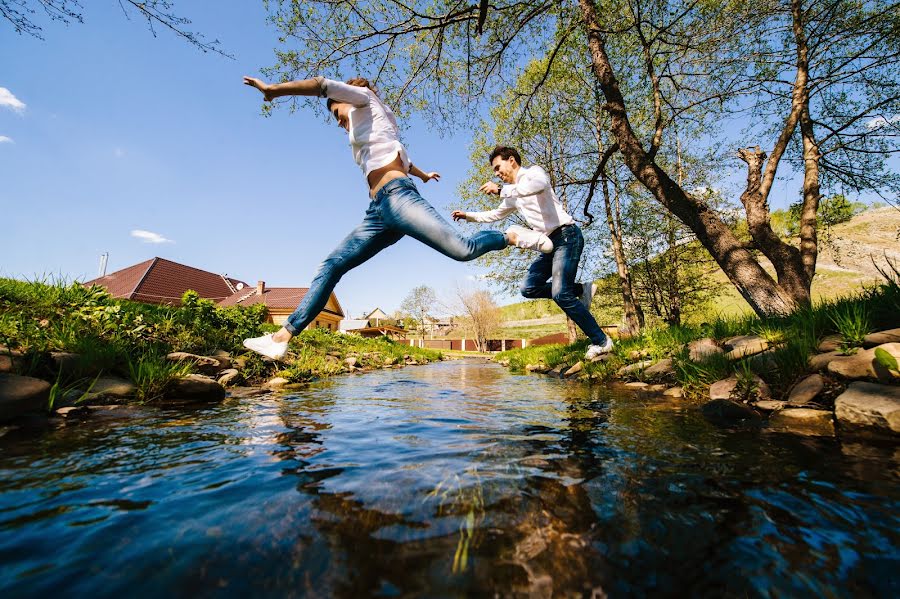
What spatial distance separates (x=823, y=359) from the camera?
2.88 metres

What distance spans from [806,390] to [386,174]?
12.2ft

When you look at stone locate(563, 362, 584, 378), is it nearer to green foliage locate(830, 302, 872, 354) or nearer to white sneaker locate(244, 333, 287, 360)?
green foliage locate(830, 302, 872, 354)

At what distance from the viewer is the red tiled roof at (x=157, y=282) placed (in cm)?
2500

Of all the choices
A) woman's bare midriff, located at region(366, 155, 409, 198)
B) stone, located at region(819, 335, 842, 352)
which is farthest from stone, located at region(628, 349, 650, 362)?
woman's bare midriff, located at region(366, 155, 409, 198)

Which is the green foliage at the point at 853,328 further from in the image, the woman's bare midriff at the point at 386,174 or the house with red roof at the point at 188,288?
the house with red roof at the point at 188,288

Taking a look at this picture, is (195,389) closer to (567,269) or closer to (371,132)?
(371,132)

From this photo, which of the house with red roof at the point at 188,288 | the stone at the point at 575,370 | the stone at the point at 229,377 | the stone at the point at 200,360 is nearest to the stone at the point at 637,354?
the stone at the point at 575,370

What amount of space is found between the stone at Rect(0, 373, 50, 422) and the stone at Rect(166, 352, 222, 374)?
5.60 ft

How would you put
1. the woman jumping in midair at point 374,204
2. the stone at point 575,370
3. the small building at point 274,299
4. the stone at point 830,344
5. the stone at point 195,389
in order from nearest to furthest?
the stone at point 830,344 < the woman jumping in midair at point 374,204 < the stone at point 195,389 < the stone at point 575,370 < the small building at point 274,299

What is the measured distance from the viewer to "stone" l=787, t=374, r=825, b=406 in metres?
2.60

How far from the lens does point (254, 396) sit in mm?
3951

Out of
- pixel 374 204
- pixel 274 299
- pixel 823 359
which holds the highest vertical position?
pixel 274 299

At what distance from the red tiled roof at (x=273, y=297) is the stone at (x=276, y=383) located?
30.0 metres

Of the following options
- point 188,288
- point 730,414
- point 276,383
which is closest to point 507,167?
point 730,414
